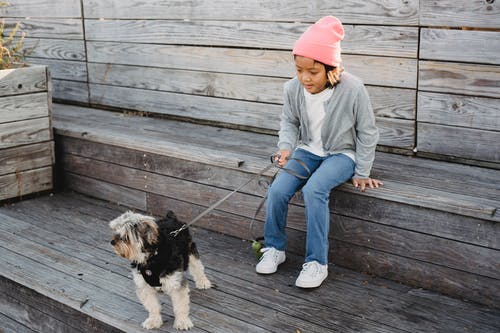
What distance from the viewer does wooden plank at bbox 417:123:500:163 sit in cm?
384

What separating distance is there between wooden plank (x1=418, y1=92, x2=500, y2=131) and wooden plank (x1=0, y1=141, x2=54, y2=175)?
2929mm

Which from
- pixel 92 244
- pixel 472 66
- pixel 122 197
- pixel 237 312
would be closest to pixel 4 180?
pixel 122 197

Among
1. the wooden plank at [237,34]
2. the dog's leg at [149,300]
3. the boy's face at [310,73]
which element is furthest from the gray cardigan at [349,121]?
the dog's leg at [149,300]

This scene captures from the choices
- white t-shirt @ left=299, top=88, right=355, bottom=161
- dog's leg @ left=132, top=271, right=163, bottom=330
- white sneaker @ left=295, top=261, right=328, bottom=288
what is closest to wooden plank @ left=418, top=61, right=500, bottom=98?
white t-shirt @ left=299, top=88, right=355, bottom=161

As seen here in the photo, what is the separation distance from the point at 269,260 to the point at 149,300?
84 centimetres

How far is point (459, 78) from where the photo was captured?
386 centimetres

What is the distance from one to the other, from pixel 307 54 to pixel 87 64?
3.32 meters

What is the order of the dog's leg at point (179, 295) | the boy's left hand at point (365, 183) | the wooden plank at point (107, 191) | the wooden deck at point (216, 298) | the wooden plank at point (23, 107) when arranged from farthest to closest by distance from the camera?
the wooden plank at point (23, 107) → the wooden plank at point (107, 191) → the boy's left hand at point (365, 183) → the wooden deck at point (216, 298) → the dog's leg at point (179, 295)

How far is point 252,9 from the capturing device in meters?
4.77

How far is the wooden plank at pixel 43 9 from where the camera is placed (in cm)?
607

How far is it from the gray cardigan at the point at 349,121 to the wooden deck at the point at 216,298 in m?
0.68

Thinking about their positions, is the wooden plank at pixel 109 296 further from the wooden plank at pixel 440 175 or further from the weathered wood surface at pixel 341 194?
the wooden plank at pixel 440 175

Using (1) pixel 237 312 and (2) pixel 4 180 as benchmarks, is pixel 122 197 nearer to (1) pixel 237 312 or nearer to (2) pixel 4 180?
(2) pixel 4 180

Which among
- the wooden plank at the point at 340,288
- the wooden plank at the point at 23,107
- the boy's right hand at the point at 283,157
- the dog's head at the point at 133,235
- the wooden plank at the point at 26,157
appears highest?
the wooden plank at the point at 23,107
